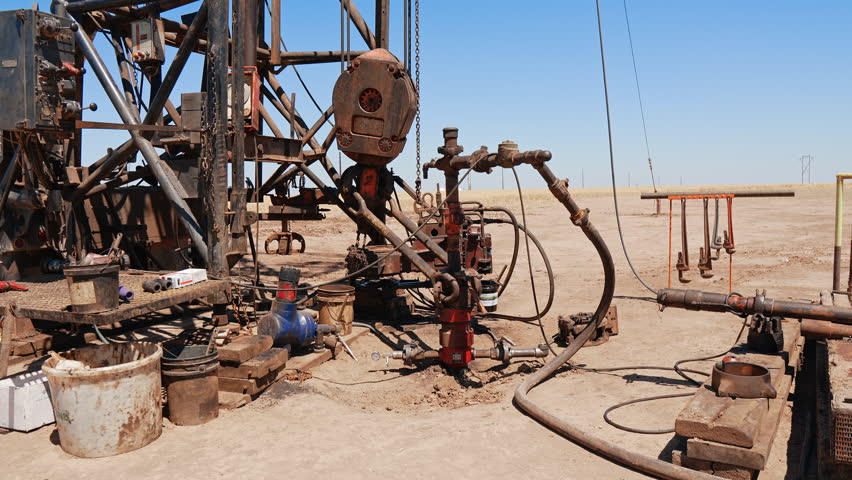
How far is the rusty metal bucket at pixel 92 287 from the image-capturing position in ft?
18.2

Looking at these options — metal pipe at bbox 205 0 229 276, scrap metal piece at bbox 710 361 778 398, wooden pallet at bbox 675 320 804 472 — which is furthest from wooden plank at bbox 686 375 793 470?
metal pipe at bbox 205 0 229 276

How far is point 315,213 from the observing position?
10570 mm

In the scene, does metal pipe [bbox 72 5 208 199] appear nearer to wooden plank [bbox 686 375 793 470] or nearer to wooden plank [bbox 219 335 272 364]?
wooden plank [bbox 219 335 272 364]

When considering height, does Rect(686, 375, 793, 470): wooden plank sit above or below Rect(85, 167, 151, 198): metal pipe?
below

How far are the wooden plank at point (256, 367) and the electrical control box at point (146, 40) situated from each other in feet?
16.9

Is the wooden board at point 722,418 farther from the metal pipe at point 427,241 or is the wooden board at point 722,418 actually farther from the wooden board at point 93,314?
the wooden board at point 93,314

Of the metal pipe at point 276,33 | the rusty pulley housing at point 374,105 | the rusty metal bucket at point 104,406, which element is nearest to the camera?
the rusty metal bucket at point 104,406

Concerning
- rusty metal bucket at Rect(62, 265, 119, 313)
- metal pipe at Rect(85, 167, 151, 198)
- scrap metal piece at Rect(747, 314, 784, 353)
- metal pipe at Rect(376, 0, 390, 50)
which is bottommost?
scrap metal piece at Rect(747, 314, 784, 353)

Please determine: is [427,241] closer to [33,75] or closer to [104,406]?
[104,406]

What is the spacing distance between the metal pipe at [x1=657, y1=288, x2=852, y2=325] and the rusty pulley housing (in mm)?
4119

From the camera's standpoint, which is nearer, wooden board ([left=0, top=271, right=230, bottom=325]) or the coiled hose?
the coiled hose

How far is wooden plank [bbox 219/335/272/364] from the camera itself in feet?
21.0

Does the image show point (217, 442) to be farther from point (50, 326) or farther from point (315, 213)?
point (315, 213)

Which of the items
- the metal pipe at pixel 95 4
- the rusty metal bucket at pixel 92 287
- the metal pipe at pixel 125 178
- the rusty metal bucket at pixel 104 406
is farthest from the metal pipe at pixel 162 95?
the rusty metal bucket at pixel 104 406
